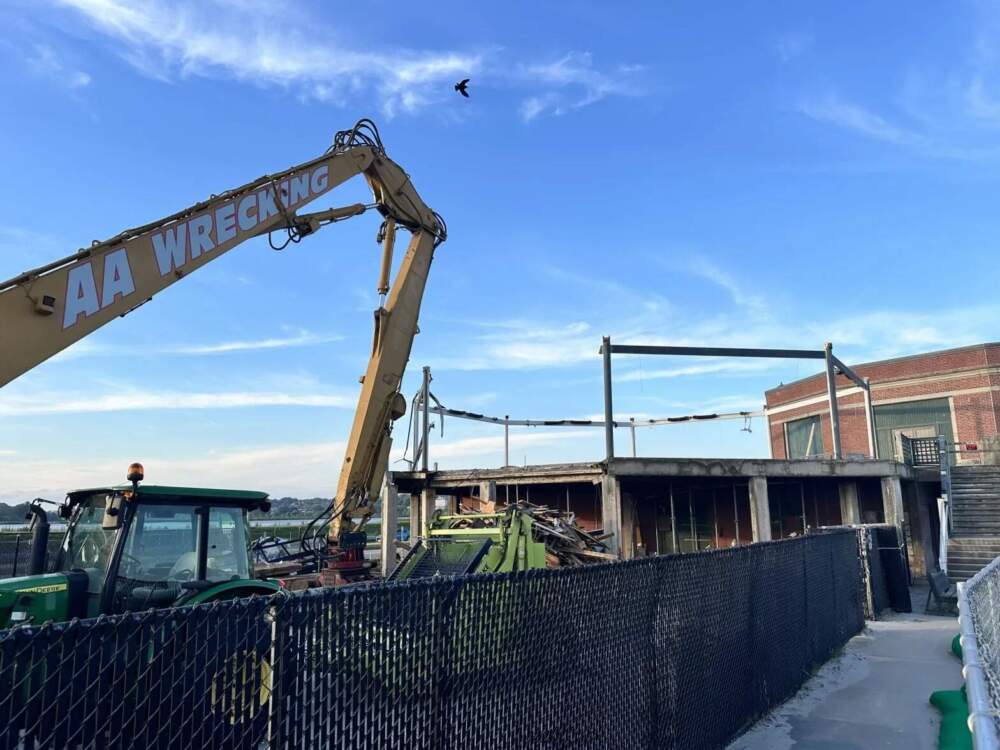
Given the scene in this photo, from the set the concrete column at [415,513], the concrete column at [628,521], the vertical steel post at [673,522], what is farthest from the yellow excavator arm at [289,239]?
the vertical steel post at [673,522]

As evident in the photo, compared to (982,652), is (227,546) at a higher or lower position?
higher

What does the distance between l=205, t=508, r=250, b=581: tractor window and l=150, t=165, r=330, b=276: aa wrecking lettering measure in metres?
2.53

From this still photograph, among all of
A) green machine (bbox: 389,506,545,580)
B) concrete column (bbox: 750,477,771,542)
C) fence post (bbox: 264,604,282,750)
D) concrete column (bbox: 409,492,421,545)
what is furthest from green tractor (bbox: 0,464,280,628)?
concrete column (bbox: 750,477,771,542)

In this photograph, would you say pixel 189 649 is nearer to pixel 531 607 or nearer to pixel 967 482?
pixel 531 607

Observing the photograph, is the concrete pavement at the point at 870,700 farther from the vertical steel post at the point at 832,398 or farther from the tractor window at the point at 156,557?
the vertical steel post at the point at 832,398

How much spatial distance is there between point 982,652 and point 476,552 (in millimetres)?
6787

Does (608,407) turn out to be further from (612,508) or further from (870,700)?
(870,700)

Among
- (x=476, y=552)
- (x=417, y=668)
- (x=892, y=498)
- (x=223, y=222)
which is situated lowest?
(x=417, y=668)

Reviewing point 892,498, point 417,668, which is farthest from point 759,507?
point 417,668

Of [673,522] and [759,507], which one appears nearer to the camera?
[759,507]

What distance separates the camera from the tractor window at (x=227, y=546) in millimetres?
6250

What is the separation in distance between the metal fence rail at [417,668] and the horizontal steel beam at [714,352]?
33.0 ft

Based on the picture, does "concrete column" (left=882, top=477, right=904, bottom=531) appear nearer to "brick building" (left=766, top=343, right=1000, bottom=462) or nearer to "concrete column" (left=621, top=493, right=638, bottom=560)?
"concrete column" (left=621, top=493, right=638, bottom=560)

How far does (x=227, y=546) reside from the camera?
253 inches
